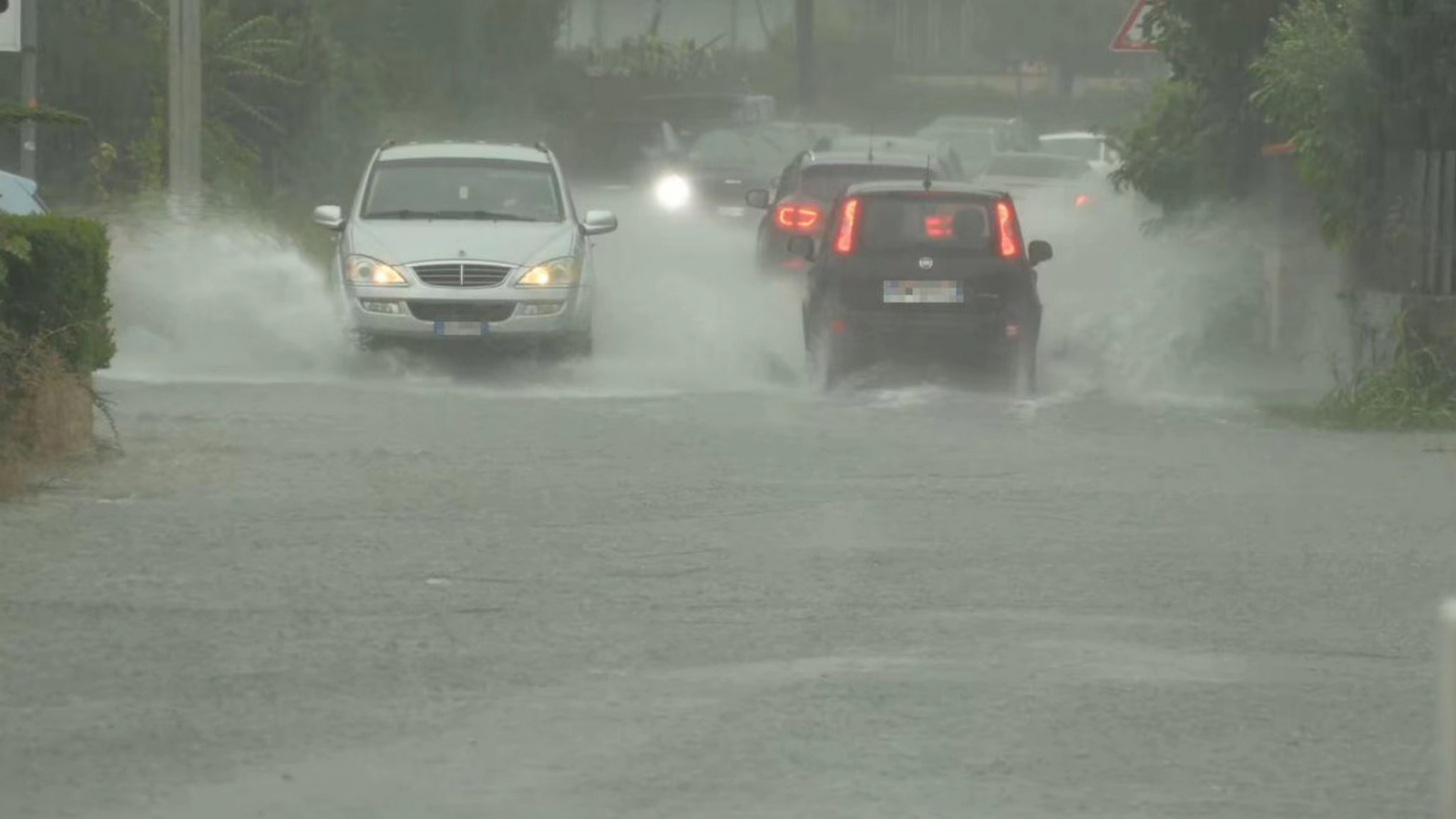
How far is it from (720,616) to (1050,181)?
31924 mm

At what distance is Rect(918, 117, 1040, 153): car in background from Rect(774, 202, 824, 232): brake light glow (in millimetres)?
24085

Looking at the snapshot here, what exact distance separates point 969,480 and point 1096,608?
409cm

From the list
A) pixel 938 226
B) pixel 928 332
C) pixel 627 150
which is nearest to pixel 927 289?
pixel 928 332

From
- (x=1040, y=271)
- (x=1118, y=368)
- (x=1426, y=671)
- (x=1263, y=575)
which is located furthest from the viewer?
(x=1040, y=271)

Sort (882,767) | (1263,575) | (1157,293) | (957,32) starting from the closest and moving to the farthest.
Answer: (882,767)
(1263,575)
(1157,293)
(957,32)

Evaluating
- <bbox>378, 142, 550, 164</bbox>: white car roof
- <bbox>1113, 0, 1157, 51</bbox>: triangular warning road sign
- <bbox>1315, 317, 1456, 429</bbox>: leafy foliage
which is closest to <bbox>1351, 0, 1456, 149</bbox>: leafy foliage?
<bbox>1315, 317, 1456, 429</bbox>: leafy foliage

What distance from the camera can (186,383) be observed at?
2053 cm

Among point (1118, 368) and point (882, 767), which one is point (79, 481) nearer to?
point (882, 767)

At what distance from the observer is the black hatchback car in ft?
67.8

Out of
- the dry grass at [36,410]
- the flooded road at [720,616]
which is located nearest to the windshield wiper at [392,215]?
the flooded road at [720,616]

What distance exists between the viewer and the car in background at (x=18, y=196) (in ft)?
64.8

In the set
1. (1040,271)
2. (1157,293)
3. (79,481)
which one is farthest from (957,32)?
(79,481)

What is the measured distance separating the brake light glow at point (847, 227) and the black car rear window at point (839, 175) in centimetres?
644

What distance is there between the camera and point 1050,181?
1646 inches
